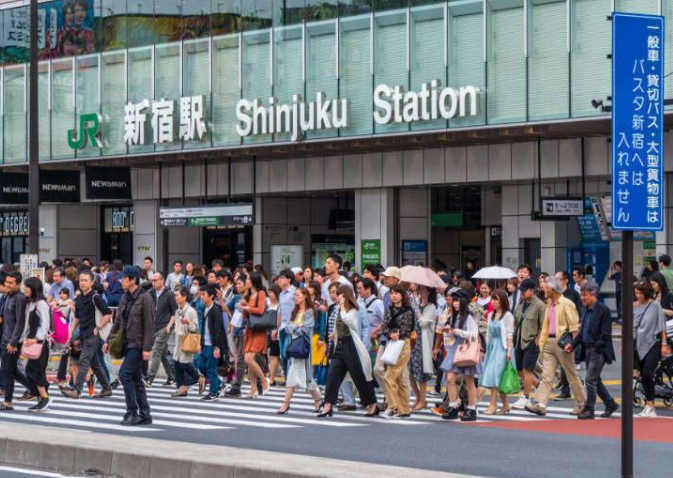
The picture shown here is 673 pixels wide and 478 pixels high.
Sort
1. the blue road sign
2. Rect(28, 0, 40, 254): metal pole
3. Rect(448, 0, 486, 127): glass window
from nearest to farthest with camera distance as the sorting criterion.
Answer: the blue road sign → Rect(28, 0, 40, 254): metal pole → Rect(448, 0, 486, 127): glass window

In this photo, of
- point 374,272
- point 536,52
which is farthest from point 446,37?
point 374,272

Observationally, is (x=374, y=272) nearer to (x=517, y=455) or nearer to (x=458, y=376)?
(x=458, y=376)

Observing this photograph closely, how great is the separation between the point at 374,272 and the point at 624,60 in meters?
12.1

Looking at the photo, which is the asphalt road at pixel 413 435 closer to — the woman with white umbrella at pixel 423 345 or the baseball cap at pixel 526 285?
the woman with white umbrella at pixel 423 345

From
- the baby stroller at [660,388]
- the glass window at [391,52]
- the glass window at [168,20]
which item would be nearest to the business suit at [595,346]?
the baby stroller at [660,388]

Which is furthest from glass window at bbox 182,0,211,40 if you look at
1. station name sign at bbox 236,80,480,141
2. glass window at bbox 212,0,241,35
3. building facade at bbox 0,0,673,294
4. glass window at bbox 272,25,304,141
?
station name sign at bbox 236,80,480,141

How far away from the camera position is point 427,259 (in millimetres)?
37562

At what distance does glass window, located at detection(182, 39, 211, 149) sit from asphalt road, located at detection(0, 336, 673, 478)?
17467 mm

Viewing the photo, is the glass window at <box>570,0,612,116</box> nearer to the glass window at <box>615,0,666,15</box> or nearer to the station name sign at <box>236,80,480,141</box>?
the glass window at <box>615,0,666,15</box>

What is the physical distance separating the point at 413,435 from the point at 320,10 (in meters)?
20.1

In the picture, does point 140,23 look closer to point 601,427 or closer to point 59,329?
point 59,329

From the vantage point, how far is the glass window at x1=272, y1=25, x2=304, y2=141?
34.7m

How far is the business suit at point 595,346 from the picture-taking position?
58.5 feet

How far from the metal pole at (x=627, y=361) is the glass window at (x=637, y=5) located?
18.8 metres
